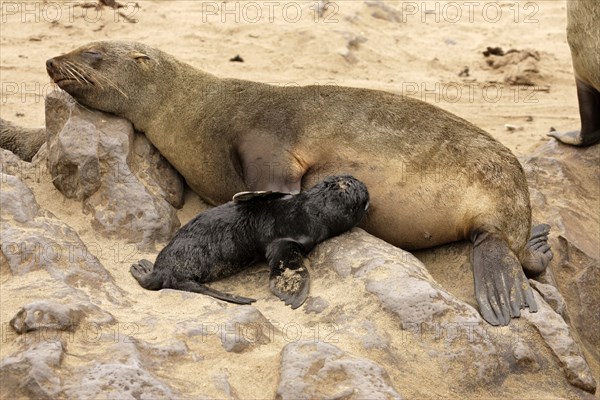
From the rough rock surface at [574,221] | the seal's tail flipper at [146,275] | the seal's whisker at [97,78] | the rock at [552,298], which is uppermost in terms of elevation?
the seal's whisker at [97,78]

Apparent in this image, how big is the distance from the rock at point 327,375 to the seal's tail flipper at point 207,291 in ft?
2.36

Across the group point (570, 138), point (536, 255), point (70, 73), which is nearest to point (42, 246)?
point (70, 73)

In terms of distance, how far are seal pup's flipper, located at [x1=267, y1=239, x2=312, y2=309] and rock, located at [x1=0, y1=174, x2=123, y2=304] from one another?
0.75 meters

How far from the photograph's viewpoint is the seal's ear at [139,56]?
6270 millimetres

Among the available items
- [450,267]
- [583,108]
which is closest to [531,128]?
[583,108]

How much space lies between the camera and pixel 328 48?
1015 centimetres

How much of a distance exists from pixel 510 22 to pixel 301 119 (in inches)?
279

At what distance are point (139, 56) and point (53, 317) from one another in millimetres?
2810

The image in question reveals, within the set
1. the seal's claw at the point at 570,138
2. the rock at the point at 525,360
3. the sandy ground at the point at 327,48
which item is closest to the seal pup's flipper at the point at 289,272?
the rock at the point at 525,360

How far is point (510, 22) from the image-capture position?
479 inches

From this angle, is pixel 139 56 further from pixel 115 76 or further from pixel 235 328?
pixel 235 328

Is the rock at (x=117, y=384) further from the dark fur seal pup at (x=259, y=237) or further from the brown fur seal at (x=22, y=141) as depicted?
the brown fur seal at (x=22, y=141)

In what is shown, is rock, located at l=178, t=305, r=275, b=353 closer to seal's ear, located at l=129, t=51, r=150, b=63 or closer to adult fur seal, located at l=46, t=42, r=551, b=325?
adult fur seal, located at l=46, t=42, r=551, b=325

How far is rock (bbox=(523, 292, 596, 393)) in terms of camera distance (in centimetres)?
442
